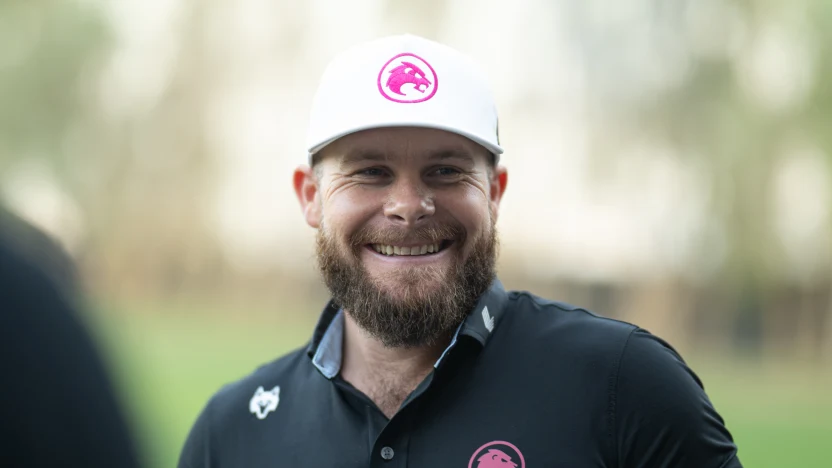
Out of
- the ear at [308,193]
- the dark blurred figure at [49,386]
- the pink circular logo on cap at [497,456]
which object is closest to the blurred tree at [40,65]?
the ear at [308,193]

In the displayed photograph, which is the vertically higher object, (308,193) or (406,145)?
(406,145)

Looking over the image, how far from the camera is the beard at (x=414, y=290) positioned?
7.62 feet

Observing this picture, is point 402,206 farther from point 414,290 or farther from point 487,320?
point 487,320

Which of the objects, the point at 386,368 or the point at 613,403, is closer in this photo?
the point at 613,403

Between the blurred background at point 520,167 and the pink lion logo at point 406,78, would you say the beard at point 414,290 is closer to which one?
the pink lion logo at point 406,78

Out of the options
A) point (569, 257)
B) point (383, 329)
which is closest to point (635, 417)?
point (383, 329)

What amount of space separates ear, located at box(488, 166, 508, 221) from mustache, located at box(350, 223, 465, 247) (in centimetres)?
24

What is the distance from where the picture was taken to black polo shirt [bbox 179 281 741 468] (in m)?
2.03

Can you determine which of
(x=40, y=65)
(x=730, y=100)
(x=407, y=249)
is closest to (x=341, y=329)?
(x=407, y=249)

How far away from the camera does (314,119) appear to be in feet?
8.27

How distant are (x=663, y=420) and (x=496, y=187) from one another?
2.90 feet

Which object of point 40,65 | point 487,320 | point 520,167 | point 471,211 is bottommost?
point 520,167

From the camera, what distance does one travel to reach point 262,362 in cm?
1973

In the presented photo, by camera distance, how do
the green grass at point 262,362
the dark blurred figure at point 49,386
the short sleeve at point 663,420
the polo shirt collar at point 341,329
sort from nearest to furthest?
the dark blurred figure at point 49,386, the short sleeve at point 663,420, the polo shirt collar at point 341,329, the green grass at point 262,362
